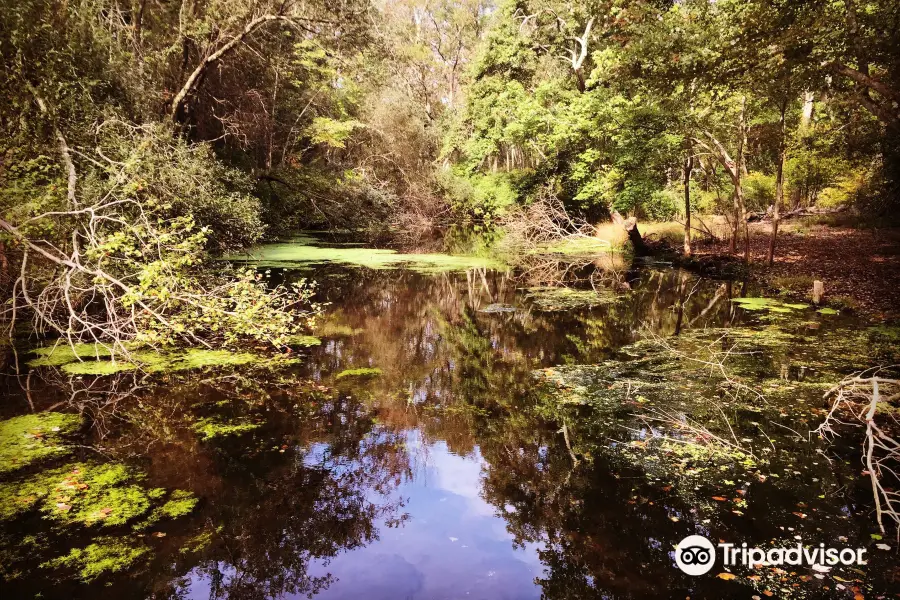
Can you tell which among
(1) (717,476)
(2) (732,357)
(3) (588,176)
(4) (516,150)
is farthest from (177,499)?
(4) (516,150)

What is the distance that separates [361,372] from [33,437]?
364cm

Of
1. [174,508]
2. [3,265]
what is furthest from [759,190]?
[3,265]

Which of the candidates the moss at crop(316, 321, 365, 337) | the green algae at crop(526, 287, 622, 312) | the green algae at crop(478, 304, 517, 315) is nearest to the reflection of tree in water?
the moss at crop(316, 321, 365, 337)

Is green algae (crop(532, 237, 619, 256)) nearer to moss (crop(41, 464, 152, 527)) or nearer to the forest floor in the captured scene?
the forest floor

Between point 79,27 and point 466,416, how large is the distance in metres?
9.04

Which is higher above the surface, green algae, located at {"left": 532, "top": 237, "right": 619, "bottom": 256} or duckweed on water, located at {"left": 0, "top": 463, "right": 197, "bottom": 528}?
green algae, located at {"left": 532, "top": 237, "right": 619, "bottom": 256}

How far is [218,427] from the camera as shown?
17.3 ft

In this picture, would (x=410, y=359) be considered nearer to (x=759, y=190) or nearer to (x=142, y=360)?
(x=142, y=360)

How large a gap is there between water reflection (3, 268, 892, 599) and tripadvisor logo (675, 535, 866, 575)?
0.13 m

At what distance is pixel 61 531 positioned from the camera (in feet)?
11.8

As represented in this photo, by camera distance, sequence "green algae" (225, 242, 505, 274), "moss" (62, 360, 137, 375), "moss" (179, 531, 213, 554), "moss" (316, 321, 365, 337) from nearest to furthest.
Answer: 1. "moss" (179, 531, 213, 554)
2. "moss" (62, 360, 137, 375)
3. "moss" (316, 321, 365, 337)
4. "green algae" (225, 242, 505, 274)

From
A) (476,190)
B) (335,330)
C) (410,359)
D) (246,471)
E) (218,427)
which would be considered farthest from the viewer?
(476,190)

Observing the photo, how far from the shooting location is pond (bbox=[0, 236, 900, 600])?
135 inches

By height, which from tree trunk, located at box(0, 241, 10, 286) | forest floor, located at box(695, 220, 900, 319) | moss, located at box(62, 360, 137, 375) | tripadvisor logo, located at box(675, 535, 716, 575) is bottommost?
tripadvisor logo, located at box(675, 535, 716, 575)
